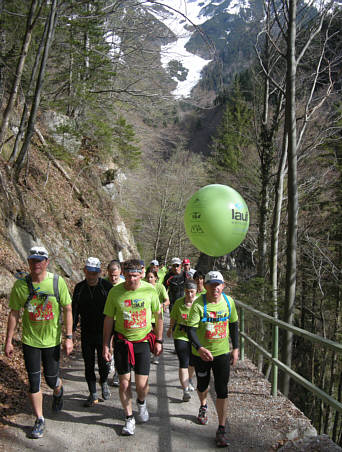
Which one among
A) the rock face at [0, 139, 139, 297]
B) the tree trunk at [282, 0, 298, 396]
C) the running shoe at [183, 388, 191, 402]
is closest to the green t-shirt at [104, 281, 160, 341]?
the running shoe at [183, 388, 191, 402]

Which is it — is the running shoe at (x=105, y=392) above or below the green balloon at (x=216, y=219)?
below

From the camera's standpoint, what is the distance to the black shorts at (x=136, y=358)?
13.6 ft

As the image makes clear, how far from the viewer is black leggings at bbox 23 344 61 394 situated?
13.0 feet

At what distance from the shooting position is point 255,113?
14.8m

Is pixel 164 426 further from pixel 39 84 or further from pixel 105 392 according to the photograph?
pixel 39 84

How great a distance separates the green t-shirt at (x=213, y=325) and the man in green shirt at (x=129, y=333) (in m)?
0.59

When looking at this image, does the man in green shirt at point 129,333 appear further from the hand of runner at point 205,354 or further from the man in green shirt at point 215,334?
the hand of runner at point 205,354

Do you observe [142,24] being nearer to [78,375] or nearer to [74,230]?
[74,230]

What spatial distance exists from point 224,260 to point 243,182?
1545 centimetres

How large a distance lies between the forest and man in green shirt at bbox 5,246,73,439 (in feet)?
16.7

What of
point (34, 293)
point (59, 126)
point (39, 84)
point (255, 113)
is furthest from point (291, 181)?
point (59, 126)

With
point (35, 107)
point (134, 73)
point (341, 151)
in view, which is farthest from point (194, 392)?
point (341, 151)

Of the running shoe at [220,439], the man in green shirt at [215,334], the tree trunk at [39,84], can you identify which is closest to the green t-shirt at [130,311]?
the man in green shirt at [215,334]

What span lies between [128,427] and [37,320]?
60.5 inches
